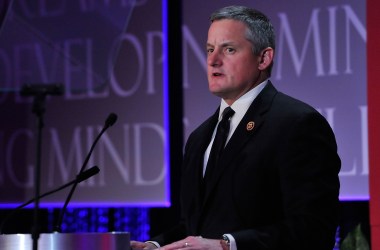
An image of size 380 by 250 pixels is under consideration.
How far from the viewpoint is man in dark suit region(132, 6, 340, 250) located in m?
2.01

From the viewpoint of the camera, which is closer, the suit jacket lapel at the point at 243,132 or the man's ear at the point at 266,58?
the suit jacket lapel at the point at 243,132

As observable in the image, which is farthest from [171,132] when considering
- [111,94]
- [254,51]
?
[254,51]

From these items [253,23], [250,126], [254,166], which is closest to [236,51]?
[253,23]

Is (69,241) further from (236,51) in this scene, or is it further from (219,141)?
(236,51)

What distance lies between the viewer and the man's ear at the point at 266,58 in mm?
2293

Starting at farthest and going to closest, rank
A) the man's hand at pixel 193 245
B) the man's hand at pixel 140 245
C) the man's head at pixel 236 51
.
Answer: the man's head at pixel 236 51 → the man's hand at pixel 140 245 → the man's hand at pixel 193 245

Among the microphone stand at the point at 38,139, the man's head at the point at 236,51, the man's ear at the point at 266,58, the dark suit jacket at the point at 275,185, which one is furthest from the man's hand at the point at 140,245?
the man's ear at the point at 266,58

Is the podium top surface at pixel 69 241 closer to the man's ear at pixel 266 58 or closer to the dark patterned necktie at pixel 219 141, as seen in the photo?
the dark patterned necktie at pixel 219 141

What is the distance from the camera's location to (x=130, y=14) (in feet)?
15.1

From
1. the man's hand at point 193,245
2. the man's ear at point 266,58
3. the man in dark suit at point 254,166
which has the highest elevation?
the man's ear at point 266,58

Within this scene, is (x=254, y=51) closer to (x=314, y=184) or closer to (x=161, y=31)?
(x=314, y=184)

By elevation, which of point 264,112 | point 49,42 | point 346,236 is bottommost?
point 346,236

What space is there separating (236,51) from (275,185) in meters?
0.43

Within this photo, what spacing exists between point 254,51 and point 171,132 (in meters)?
2.20
